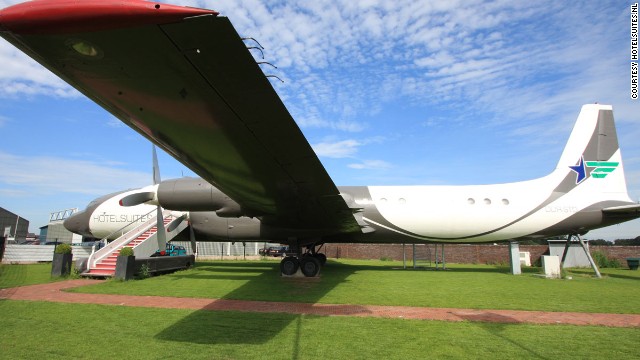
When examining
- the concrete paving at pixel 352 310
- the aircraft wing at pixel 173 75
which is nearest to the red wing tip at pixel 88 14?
the aircraft wing at pixel 173 75

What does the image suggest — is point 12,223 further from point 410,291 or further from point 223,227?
point 410,291

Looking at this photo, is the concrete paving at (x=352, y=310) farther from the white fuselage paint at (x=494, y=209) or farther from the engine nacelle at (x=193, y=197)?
the white fuselage paint at (x=494, y=209)

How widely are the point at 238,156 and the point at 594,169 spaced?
15593 mm

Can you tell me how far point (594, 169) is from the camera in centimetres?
1533

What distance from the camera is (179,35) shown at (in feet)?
11.2

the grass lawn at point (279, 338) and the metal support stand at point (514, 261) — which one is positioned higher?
the metal support stand at point (514, 261)

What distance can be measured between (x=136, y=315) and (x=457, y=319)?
628 cm

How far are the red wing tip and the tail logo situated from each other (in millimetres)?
17030

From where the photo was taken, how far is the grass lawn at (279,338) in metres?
4.93

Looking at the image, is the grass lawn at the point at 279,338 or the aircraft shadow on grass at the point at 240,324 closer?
the grass lawn at the point at 279,338

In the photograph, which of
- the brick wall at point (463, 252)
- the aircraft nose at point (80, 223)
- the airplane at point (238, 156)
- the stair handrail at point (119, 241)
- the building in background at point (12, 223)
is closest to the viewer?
the airplane at point (238, 156)

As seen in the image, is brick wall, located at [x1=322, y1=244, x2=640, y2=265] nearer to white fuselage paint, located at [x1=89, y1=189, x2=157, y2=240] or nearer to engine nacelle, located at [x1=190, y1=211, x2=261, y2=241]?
engine nacelle, located at [x1=190, y1=211, x2=261, y2=241]

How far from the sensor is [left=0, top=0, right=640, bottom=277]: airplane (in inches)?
130

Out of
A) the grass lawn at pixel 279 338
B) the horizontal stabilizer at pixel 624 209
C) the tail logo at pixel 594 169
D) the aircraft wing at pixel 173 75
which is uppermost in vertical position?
the tail logo at pixel 594 169
